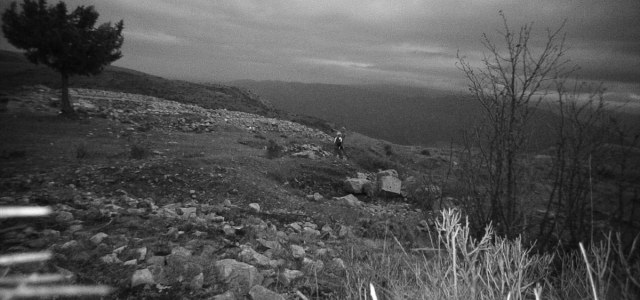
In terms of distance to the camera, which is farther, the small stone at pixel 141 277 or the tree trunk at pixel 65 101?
the tree trunk at pixel 65 101

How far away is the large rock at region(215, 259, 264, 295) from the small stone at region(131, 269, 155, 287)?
2.08 ft

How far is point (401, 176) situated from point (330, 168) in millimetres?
3314

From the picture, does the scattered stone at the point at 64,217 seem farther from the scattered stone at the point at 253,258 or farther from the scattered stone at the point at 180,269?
the scattered stone at the point at 253,258

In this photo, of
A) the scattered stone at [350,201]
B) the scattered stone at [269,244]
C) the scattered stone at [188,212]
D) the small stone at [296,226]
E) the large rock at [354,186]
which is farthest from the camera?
the large rock at [354,186]

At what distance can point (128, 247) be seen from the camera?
11.1ft

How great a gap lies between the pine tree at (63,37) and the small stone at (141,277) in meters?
15.8

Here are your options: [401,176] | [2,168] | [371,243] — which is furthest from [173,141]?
[371,243]

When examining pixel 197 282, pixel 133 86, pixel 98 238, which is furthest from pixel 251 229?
pixel 133 86

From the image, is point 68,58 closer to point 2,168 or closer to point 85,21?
point 85,21

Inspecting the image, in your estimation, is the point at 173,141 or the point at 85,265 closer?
the point at 85,265

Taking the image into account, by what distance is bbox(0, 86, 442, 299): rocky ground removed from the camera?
2.94m

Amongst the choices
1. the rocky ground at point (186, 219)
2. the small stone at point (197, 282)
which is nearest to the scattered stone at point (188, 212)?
the rocky ground at point (186, 219)

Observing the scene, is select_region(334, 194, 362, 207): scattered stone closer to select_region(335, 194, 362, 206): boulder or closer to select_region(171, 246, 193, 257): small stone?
select_region(335, 194, 362, 206): boulder

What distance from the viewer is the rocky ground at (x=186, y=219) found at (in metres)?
2.94
